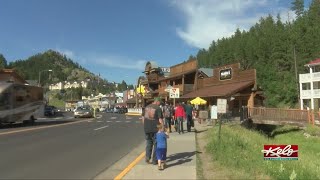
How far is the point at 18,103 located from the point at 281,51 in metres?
64.1

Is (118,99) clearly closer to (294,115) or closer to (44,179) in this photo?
(294,115)

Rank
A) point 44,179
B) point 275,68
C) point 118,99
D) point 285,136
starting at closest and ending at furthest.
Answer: point 44,179 → point 285,136 → point 275,68 → point 118,99

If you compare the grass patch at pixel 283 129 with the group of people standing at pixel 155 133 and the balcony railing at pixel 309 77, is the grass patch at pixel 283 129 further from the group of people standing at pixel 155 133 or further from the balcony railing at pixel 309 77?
the group of people standing at pixel 155 133

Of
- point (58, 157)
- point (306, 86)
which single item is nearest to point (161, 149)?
point (58, 157)

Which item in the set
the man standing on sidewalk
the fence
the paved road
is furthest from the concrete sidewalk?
the fence

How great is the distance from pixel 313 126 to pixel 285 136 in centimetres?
265

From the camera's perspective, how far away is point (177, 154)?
1550 centimetres

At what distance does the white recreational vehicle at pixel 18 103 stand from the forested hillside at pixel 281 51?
4502 centimetres

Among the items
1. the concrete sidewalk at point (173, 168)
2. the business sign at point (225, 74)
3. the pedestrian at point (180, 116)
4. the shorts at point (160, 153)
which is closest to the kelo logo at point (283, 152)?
the concrete sidewalk at point (173, 168)

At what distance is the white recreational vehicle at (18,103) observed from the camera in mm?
33519

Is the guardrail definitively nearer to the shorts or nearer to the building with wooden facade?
the building with wooden facade

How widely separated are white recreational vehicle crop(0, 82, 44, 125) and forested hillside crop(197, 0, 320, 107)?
45.0 metres

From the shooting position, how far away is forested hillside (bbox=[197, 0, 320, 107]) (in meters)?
76.6

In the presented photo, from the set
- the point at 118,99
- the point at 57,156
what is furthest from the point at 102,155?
the point at 118,99
